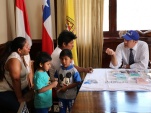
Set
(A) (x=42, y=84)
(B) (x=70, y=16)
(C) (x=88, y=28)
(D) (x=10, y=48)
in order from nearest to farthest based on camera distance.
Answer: (A) (x=42, y=84), (D) (x=10, y=48), (B) (x=70, y=16), (C) (x=88, y=28)

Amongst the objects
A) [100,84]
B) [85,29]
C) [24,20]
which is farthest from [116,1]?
[100,84]

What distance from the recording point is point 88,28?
Result: 3553 millimetres

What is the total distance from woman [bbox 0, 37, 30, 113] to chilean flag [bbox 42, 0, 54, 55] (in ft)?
3.60

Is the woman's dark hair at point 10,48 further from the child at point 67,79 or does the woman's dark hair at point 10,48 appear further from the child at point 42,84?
the child at point 67,79

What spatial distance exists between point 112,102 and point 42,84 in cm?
82

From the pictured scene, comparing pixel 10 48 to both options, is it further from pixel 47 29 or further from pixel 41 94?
pixel 47 29

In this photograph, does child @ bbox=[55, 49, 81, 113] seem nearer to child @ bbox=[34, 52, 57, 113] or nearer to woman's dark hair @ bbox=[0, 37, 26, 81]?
child @ bbox=[34, 52, 57, 113]

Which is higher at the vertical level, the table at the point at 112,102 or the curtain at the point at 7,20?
the curtain at the point at 7,20

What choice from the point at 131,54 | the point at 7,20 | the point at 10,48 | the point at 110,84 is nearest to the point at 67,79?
the point at 110,84

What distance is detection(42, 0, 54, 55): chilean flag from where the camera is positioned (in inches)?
134

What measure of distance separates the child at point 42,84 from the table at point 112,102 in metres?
0.52

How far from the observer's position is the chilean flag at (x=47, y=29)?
11.2ft

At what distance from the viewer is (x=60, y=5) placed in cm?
361

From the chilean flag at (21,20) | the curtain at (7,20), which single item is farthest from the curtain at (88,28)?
the curtain at (7,20)
